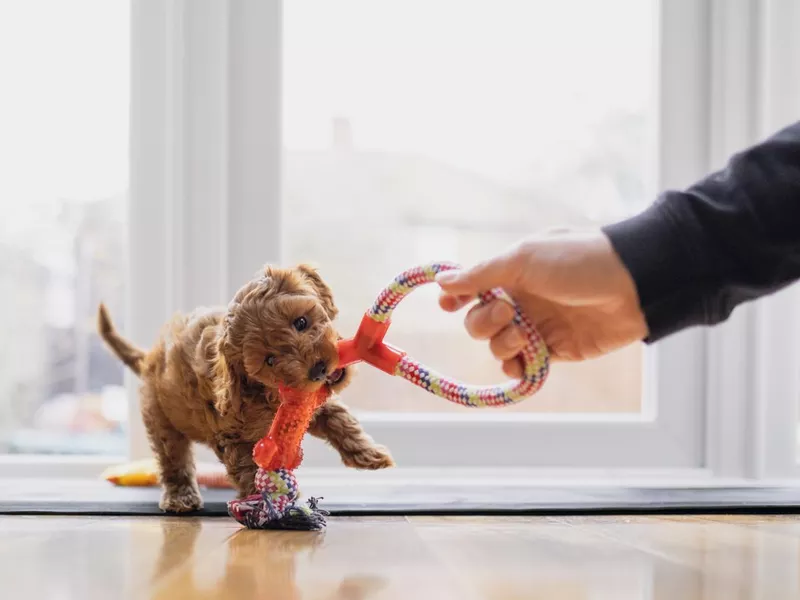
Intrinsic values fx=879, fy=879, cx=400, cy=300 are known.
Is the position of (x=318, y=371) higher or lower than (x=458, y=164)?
lower

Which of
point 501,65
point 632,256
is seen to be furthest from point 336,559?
point 501,65

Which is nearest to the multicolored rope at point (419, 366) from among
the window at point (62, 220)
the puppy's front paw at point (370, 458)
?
the puppy's front paw at point (370, 458)

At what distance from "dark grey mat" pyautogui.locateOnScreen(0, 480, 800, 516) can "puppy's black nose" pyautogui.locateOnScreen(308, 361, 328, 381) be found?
268 mm

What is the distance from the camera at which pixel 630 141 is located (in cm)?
152

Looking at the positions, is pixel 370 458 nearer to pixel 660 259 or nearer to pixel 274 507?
pixel 274 507

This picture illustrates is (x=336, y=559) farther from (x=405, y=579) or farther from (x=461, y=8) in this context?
(x=461, y=8)

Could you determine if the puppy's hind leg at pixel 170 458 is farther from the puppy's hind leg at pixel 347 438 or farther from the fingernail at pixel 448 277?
the fingernail at pixel 448 277

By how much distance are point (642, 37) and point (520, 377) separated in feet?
2.86

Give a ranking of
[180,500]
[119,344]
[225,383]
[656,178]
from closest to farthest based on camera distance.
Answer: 1. [225,383]
2. [180,500]
3. [119,344]
4. [656,178]

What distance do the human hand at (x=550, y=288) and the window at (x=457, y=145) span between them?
590mm

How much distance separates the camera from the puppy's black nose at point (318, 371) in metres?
0.86

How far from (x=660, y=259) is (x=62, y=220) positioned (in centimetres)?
110

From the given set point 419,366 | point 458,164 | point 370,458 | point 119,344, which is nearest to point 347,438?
point 370,458

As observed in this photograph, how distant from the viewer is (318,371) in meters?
0.86
